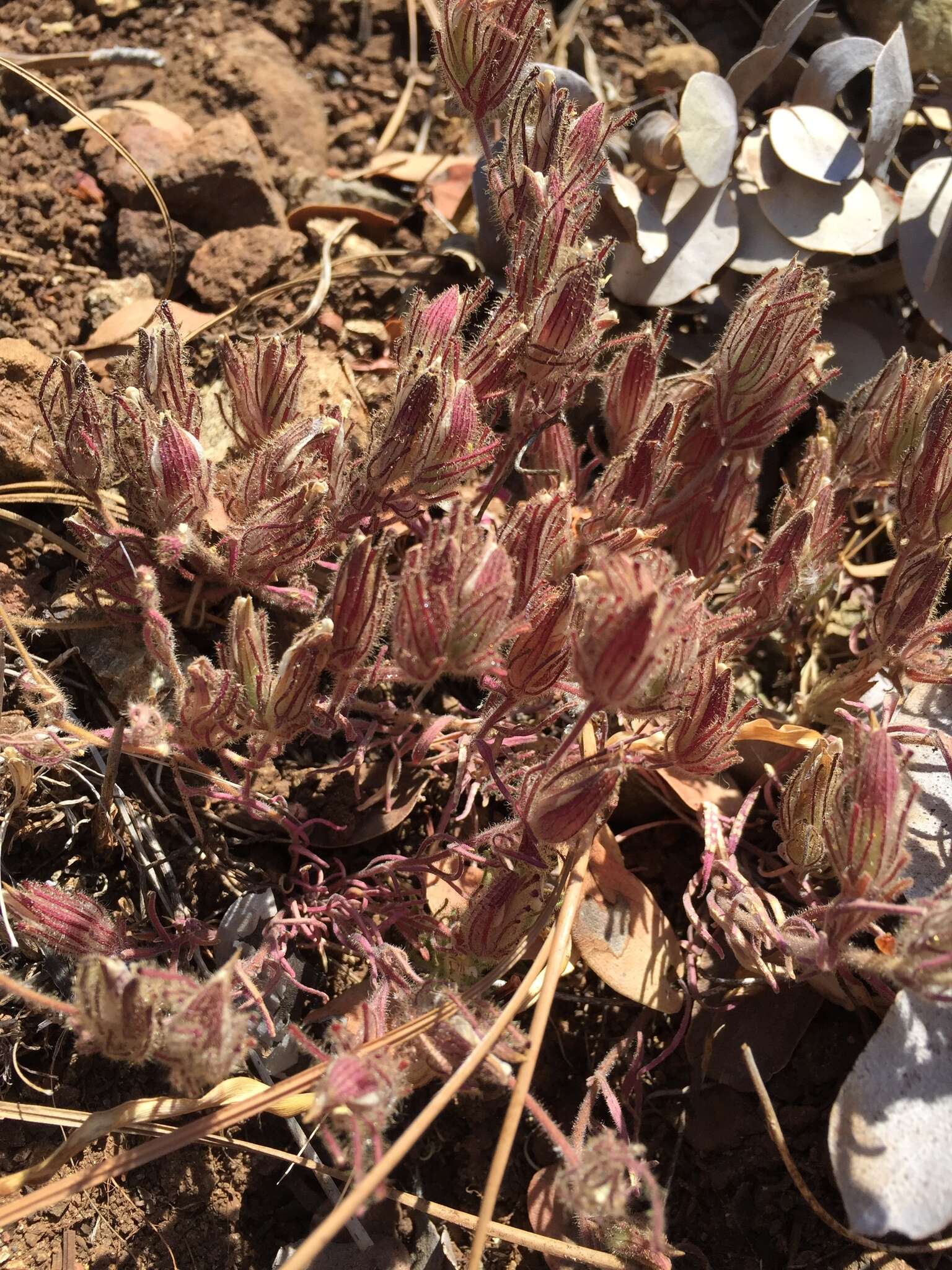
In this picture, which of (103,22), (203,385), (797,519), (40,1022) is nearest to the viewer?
(40,1022)

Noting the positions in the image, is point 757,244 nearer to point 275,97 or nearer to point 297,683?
point 275,97

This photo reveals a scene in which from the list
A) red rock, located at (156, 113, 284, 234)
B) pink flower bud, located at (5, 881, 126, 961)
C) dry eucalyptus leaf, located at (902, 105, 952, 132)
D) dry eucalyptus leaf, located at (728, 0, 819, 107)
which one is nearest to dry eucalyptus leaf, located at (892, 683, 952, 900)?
pink flower bud, located at (5, 881, 126, 961)

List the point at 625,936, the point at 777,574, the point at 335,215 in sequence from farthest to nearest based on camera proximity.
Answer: the point at 335,215, the point at 777,574, the point at 625,936

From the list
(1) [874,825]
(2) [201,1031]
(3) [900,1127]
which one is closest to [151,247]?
(2) [201,1031]

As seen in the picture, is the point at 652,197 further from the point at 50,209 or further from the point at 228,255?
the point at 50,209

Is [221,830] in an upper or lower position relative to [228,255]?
lower

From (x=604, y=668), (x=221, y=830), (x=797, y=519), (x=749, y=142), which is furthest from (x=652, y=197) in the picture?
(x=221, y=830)
